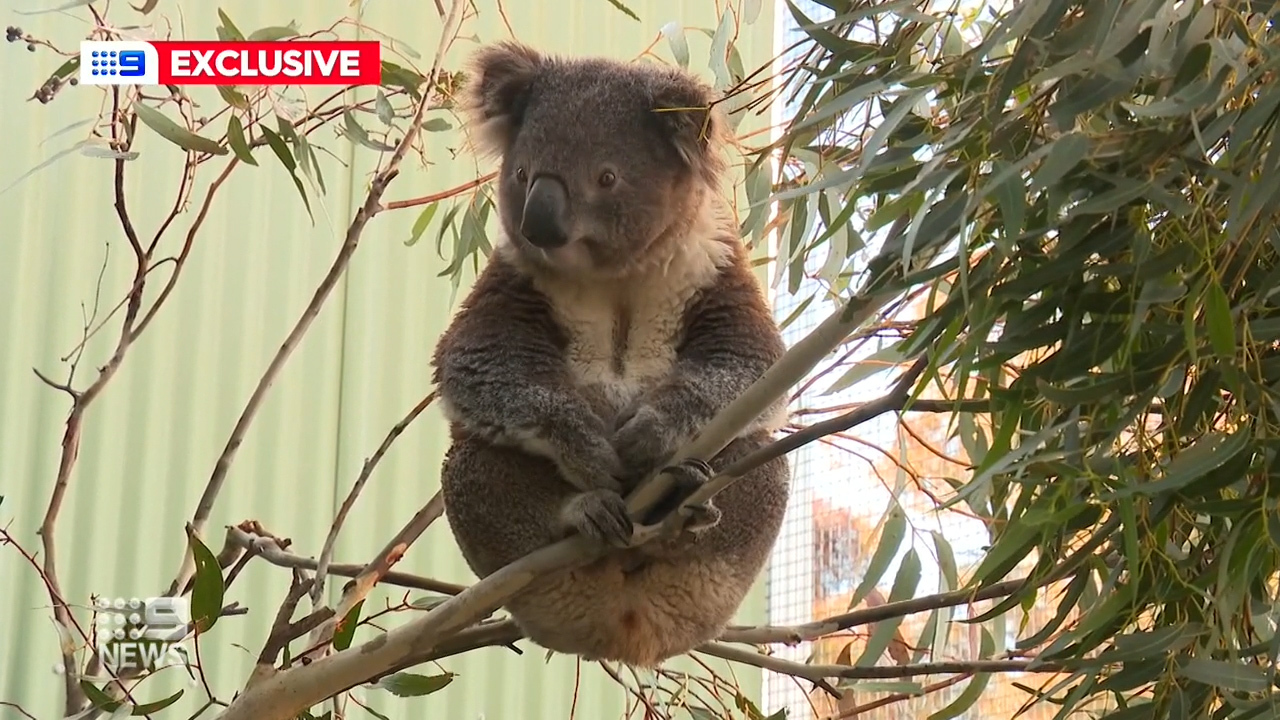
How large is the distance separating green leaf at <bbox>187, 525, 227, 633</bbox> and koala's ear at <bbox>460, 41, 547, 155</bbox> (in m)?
0.84

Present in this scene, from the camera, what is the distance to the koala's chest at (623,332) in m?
1.89

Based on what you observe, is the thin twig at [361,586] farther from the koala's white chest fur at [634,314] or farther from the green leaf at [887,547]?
the green leaf at [887,547]

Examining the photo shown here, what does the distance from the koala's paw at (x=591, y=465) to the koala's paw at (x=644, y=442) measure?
0.8 inches

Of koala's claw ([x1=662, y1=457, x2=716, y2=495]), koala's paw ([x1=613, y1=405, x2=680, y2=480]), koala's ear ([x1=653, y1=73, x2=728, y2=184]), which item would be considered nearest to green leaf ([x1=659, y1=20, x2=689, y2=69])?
koala's ear ([x1=653, y1=73, x2=728, y2=184])

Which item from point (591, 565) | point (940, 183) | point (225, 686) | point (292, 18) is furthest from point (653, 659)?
point (292, 18)

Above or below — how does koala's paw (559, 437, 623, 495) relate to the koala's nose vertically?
below

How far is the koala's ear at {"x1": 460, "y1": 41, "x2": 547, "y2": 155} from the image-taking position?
2043 mm

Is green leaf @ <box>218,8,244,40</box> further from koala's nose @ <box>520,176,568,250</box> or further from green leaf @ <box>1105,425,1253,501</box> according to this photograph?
green leaf @ <box>1105,425,1253,501</box>

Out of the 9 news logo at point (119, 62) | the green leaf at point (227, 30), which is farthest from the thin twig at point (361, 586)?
the 9 news logo at point (119, 62)

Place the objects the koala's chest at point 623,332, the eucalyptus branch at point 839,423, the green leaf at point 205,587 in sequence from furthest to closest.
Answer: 1. the koala's chest at point 623,332
2. the green leaf at point 205,587
3. the eucalyptus branch at point 839,423

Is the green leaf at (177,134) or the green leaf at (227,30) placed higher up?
the green leaf at (227,30)

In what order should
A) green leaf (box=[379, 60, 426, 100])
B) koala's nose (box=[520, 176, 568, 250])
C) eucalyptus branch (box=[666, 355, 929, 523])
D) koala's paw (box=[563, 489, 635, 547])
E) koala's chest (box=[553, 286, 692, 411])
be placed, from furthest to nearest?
green leaf (box=[379, 60, 426, 100]), koala's chest (box=[553, 286, 692, 411]), koala's nose (box=[520, 176, 568, 250]), koala's paw (box=[563, 489, 635, 547]), eucalyptus branch (box=[666, 355, 929, 523])

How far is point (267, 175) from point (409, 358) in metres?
0.51

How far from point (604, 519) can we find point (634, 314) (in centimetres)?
45
